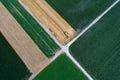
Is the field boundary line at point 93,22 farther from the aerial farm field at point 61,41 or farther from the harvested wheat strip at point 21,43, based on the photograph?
the harvested wheat strip at point 21,43

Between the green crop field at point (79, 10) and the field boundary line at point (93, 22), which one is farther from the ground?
the green crop field at point (79, 10)

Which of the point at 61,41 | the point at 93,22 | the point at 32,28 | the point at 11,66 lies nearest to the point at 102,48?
the point at 93,22

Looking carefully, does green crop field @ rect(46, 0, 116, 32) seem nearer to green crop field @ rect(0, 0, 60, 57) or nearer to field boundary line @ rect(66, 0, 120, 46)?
field boundary line @ rect(66, 0, 120, 46)

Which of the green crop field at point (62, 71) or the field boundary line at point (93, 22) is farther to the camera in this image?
the field boundary line at point (93, 22)

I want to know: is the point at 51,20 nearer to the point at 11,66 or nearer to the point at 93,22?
the point at 93,22

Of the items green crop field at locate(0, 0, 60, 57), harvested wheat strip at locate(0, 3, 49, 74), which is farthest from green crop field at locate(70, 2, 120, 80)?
harvested wheat strip at locate(0, 3, 49, 74)

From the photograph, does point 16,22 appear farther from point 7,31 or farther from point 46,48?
point 46,48

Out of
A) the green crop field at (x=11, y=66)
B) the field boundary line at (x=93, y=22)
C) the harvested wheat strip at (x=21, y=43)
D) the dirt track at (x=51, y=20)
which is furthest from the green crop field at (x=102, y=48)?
the green crop field at (x=11, y=66)
